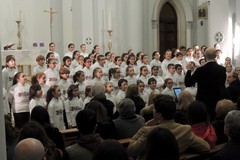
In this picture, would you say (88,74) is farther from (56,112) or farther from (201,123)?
(201,123)

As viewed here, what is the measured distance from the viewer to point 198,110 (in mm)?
4406

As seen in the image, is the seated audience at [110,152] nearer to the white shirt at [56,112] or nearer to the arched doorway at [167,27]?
the white shirt at [56,112]

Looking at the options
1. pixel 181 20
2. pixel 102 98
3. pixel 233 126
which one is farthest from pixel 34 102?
pixel 181 20

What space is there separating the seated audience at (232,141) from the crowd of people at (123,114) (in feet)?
0.06

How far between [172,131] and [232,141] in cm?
59

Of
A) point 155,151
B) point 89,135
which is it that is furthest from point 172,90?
point 155,151

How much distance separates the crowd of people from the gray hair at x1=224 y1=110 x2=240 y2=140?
0.01m

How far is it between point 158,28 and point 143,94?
833 centimetres

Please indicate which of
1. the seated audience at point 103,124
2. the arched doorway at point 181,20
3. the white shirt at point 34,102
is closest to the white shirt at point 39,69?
the white shirt at point 34,102

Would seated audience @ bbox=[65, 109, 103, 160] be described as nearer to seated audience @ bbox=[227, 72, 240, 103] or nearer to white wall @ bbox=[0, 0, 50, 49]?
seated audience @ bbox=[227, 72, 240, 103]

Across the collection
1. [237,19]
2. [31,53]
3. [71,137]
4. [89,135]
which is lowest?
[71,137]

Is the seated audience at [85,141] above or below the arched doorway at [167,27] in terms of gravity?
below

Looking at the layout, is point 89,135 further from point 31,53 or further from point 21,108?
point 31,53

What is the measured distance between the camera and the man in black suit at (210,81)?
6082mm
